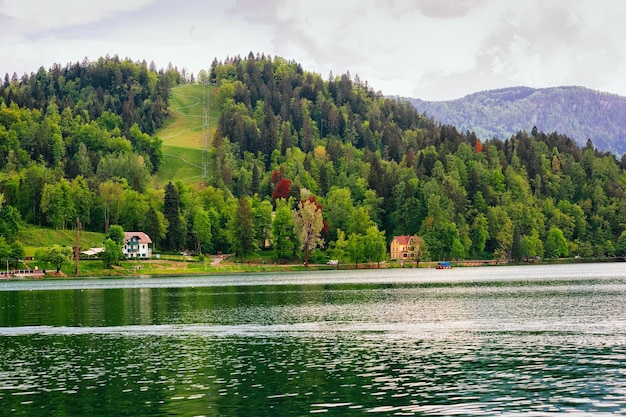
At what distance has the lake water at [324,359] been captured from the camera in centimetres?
3475

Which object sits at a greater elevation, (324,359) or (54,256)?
(54,256)

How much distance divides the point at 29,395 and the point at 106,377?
17.6ft

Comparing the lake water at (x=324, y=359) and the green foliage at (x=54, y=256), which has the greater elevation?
the green foliage at (x=54, y=256)

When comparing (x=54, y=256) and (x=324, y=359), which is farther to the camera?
(x=54, y=256)

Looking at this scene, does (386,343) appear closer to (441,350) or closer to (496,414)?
(441,350)

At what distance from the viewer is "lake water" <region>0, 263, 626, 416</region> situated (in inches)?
1368

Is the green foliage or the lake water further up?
the green foliage

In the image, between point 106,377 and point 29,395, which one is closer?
point 29,395

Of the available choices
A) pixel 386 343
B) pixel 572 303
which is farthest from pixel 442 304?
pixel 386 343

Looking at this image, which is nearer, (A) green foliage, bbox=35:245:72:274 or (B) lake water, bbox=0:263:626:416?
(B) lake water, bbox=0:263:626:416

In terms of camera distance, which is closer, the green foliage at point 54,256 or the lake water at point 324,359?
the lake water at point 324,359

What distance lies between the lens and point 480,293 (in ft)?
336

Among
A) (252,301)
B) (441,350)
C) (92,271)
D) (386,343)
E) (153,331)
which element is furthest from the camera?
(92,271)

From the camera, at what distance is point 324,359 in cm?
4775
